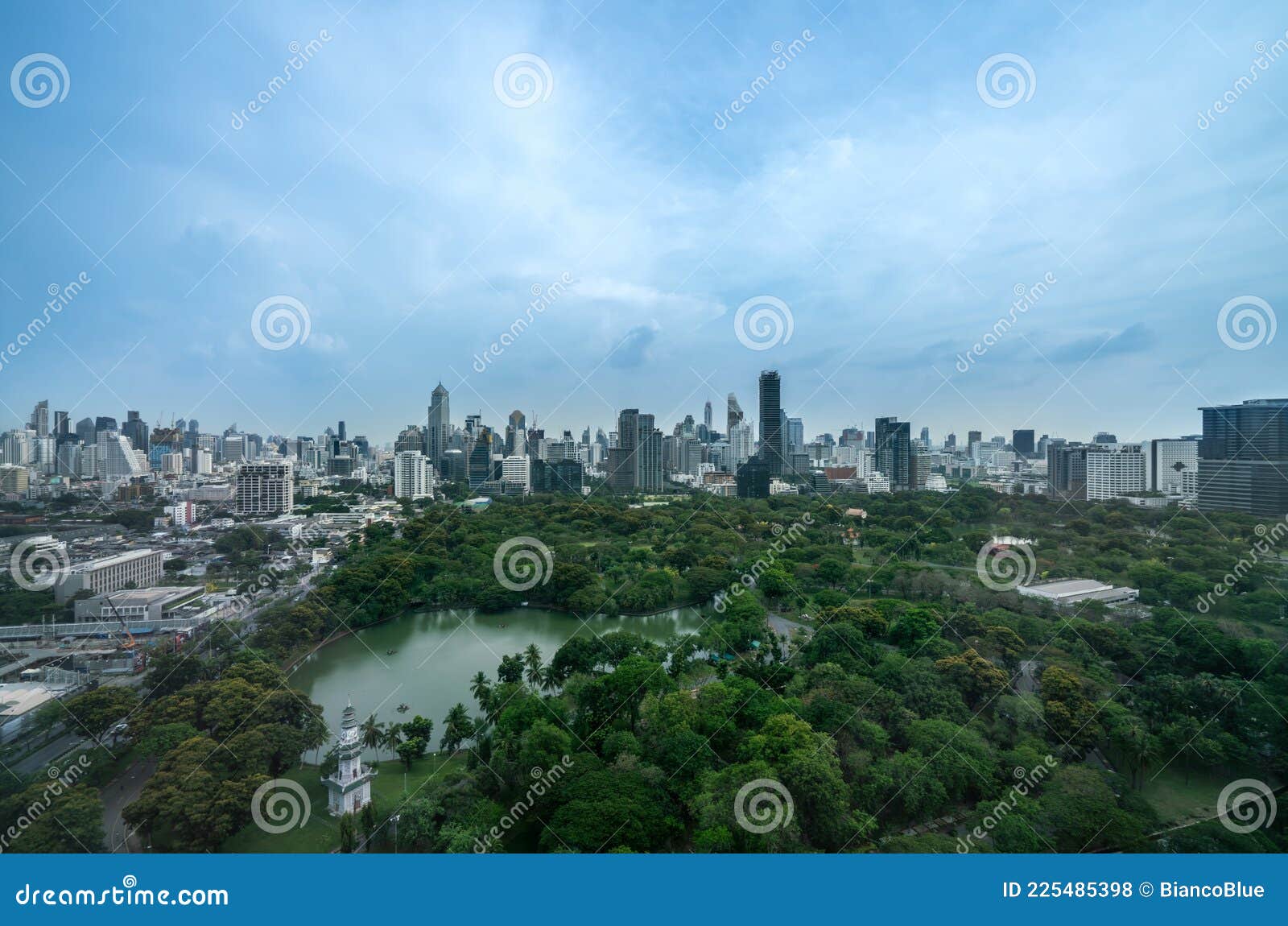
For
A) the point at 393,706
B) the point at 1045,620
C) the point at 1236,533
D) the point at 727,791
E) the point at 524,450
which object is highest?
the point at 524,450

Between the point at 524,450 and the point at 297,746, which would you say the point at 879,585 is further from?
the point at 524,450

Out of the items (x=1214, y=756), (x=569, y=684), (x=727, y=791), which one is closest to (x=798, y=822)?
(x=727, y=791)

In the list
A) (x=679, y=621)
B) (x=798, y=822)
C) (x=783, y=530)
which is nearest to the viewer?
(x=798, y=822)

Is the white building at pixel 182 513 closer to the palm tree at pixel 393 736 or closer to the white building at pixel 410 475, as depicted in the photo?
the palm tree at pixel 393 736

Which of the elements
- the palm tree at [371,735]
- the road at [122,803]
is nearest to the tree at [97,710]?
the road at [122,803]

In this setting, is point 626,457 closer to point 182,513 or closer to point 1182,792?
point 182,513

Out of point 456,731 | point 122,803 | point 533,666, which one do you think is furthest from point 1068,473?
point 122,803

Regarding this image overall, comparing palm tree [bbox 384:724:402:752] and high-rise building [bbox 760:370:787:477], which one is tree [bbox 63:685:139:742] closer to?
palm tree [bbox 384:724:402:752]
